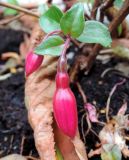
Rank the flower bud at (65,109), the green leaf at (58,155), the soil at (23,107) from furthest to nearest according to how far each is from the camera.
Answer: the soil at (23,107)
the green leaf at (58,155)
the flower bud at (65,109)

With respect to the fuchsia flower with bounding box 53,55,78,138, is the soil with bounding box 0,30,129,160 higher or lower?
lower

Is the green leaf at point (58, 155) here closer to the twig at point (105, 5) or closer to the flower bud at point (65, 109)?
the flower bud at point (65, 109)

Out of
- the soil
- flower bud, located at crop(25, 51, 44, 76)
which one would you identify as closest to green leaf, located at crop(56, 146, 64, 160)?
the soil

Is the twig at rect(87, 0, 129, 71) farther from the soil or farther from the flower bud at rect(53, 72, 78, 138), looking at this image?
the flower bud at rect(53, 72, 78, 138)

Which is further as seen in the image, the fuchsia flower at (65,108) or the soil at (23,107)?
the soil at (23,107)

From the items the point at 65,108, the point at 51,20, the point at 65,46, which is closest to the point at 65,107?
the point at 65,108

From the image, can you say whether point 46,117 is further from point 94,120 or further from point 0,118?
point 0,118

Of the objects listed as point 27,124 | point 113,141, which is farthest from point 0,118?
point 113,141

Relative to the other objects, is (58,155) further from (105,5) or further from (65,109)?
(105,5)

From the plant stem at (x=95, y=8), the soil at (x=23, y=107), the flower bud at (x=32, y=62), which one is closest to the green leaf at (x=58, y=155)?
the soil at (x=23, y=107)
